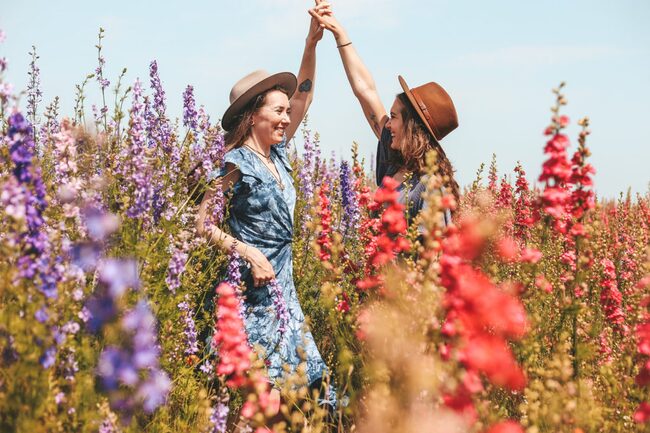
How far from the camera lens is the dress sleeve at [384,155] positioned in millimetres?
3915

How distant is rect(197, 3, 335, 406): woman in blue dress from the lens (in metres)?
3.33

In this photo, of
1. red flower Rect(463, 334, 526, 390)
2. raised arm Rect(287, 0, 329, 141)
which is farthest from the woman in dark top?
red flower Rect(463, 334, 526, 390)

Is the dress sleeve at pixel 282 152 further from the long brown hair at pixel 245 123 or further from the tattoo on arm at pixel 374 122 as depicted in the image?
the tattoo on arm at pixel 374 122

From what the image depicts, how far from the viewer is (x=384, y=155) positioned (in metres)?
4.03

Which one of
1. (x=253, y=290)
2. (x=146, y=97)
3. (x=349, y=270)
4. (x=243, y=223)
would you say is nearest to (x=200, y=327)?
(x=253, y=290)

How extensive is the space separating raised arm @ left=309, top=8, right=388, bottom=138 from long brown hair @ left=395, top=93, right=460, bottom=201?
0.47 meters

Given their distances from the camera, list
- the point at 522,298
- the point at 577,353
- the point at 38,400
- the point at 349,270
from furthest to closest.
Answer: the point at 349,270, the point at 522,298, the point at 577,353, the point at 38,400

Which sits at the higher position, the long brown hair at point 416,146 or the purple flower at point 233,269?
the long brown hair at point 416,146

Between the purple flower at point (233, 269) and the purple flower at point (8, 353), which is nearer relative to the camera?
the purple flower at point (8, 353)

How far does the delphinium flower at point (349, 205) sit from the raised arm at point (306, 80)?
539 millimetres

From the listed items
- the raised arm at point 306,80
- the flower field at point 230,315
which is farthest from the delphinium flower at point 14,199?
the raised arm at point 306,80

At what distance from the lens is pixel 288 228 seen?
3.65 metres

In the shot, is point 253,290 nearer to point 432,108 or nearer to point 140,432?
point 140,432

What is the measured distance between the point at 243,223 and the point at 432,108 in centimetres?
133
